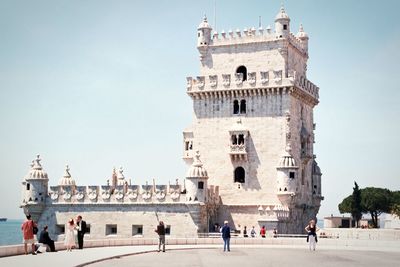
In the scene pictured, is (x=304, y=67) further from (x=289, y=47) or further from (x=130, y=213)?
(x=130, y=213)

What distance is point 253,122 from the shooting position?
186ft

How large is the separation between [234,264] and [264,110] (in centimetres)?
3058

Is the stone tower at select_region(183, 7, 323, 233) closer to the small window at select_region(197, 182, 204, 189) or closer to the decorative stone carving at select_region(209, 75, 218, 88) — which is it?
the decorative stone carving at select_region(209, 75, 218, 88)

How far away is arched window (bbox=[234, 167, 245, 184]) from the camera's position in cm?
5703

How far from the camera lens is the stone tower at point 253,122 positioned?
55469 millimetres

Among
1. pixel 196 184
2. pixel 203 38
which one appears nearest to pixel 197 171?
pixel 196 184

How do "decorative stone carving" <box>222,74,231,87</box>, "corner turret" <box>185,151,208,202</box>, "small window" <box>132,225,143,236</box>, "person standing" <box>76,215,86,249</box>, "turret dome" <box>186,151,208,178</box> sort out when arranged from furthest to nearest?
1. "decorative stone carving" <box>222,74,231,87</box>
2. "small window" <box>132,225,143,236</box>
3. "turret dome" <box>186,151,208,178</box>
4. "corner turret" <box>185,151,208,202</box>
5. "person standing" <box>76,215,86,249</box>

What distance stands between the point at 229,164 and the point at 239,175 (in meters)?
1.34

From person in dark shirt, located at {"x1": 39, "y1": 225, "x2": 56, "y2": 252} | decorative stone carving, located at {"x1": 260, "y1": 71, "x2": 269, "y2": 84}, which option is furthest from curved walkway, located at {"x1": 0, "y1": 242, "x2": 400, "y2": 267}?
decorative stone carving, located at {"x1": 260, "y1": 71, "x2": 269, "y2": 84}

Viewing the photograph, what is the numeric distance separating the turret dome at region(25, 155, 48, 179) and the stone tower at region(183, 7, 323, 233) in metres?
14.1

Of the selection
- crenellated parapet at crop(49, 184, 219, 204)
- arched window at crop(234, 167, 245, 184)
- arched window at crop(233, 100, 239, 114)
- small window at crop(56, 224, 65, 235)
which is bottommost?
small window at crop(56, 224, 65, 235)

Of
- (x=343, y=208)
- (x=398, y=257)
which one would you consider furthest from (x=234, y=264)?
(x=343, y=208)

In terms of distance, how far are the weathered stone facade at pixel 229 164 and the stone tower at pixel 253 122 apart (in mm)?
90

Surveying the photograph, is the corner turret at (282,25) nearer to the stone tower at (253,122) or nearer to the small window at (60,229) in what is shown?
the stone tower at (253,122)
